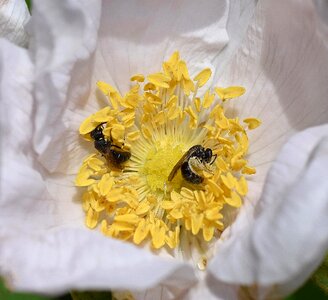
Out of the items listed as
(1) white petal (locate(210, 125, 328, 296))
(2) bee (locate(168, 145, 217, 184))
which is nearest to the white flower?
(1) white petal (locate(210, 125, 328, 296))

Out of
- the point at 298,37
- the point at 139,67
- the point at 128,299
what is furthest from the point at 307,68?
the point at 128,299

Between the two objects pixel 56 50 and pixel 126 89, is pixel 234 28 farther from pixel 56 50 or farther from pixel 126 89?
pixel 56 50

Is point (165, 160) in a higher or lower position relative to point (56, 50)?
lower

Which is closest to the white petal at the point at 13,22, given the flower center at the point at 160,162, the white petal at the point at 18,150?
the white petal at the point at 18,150

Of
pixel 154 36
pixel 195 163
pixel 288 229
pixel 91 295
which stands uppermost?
pixel 288 229

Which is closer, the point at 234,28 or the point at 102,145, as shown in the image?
the point at 102,145

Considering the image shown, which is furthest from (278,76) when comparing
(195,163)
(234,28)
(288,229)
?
(288,229)

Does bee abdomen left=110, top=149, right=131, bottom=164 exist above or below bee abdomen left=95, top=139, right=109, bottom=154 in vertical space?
below

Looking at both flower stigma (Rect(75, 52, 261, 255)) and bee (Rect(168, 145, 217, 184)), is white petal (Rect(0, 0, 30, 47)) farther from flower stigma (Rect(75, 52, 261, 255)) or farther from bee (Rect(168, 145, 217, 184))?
bee (Rect(168, 145, 217, 184))
